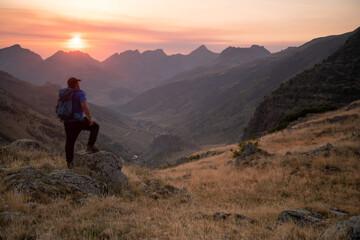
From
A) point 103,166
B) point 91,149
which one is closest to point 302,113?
point 103,166

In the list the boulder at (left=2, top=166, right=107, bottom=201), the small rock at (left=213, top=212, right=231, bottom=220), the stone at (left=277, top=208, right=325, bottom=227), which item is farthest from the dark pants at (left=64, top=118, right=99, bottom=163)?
the stone at (left=277, top=208, right=325, bottom=227)

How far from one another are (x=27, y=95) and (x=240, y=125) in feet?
455

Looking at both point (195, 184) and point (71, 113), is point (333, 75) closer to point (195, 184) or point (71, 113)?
point (195, 184)

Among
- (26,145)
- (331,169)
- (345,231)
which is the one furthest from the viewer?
(331,169)

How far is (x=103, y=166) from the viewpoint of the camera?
8719 millimetres

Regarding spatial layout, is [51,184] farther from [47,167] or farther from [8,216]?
[8,216]

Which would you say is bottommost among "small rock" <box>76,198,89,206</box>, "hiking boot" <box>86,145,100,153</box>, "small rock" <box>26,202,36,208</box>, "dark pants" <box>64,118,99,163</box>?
"small rock" <box>76,198,89,206</box>

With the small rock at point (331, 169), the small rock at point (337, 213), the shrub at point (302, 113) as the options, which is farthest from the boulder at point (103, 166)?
the shrub at point (302, 113)

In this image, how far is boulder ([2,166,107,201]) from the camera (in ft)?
21.3

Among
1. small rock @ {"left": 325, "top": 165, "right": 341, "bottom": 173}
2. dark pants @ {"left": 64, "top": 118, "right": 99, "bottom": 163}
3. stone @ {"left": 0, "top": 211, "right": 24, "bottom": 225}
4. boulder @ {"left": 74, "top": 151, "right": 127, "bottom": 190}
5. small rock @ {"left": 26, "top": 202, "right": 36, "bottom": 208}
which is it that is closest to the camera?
stone @ {"left": 0, "top": 211, "right": 24, "bottom": 225}

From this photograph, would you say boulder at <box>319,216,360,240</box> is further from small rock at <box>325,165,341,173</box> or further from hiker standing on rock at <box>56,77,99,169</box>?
small rock at <box>325,165,341,173</box>

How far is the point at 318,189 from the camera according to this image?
10469 millimetres

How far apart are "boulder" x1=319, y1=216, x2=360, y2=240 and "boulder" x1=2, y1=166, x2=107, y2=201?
5.97m

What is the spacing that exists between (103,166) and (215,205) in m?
4.30
